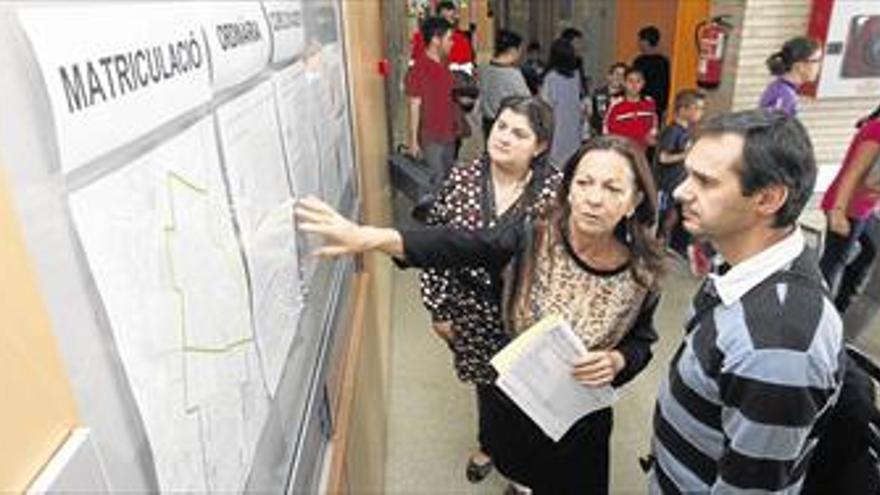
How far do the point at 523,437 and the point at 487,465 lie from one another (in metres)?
0.72

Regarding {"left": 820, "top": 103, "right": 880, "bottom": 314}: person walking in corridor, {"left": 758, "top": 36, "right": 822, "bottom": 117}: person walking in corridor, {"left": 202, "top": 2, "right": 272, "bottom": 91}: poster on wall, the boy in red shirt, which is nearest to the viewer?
{"left": 202, "top": 2, "right": 272, "bottom": 91}: poster on wall

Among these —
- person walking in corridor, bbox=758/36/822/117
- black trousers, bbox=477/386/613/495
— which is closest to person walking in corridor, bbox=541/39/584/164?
person walking in corridor, bbox=758/36/822/117

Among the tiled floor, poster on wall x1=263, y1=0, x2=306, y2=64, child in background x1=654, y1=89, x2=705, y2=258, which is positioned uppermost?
poster on wall x1=263, y1=0, x2=306, y2=64

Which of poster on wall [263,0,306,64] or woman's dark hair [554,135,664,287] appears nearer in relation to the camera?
poster on wall [263,0,306,64]

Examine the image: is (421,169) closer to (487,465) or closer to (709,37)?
(487,465)

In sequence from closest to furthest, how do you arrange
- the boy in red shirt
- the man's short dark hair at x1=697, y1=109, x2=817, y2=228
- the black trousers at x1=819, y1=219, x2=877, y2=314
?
the man's short dark hair at x1=697, y1=109, x2=817, y2=228
the black trousers at x1=819, y1=219, x2=877, y2=314
the boy in red shirt

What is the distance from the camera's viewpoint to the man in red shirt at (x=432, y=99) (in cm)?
483

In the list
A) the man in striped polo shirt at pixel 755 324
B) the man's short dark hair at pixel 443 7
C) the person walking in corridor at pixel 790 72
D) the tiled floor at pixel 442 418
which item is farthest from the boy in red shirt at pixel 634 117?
the man in striped polo shirt at pixel 755 324

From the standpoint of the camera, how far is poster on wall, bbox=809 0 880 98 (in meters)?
4.66

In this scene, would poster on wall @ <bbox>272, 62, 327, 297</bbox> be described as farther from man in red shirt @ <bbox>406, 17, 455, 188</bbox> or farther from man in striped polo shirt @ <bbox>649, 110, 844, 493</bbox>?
man in red shirt @ <bbox>406, 17, 455, 188</bbox>

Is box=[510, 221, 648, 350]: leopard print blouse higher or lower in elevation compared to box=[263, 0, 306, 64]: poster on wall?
lower

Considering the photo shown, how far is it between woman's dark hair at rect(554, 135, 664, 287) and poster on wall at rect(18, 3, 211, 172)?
4.18 feet

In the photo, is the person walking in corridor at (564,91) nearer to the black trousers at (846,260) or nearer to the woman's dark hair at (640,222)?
the black trousers at (846,260)

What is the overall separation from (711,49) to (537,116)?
3.69 metres
